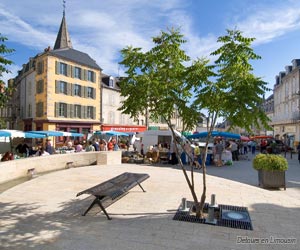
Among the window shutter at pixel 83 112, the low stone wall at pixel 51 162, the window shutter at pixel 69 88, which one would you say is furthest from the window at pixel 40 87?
the low stone wall at pixel 51 162

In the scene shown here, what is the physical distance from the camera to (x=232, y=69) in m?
4.49

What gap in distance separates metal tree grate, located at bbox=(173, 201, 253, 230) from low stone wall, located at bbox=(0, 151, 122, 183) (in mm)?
6060

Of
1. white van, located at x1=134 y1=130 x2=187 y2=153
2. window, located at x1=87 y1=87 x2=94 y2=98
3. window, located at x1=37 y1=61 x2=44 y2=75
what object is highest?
window, located at x1=37 y1=61 x2=44 y2=75

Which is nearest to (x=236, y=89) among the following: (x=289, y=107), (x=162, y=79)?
(x=162, y=79)

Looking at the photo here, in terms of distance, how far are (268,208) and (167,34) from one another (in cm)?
428

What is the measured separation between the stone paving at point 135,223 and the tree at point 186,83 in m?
0.95

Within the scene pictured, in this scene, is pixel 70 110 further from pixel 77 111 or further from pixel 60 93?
pixel 60 93

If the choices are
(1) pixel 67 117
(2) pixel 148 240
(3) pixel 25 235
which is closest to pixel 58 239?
(3) pixel 25 235

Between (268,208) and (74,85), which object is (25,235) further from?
(74,85)

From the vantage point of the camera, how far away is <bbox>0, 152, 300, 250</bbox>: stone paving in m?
3.96

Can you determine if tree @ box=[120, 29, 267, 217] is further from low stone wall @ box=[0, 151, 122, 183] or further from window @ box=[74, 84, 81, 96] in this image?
window @ box=[74, 84, 81, 96]

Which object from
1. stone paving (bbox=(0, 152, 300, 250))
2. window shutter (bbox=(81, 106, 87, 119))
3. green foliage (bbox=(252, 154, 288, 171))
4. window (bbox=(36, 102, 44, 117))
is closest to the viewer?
stone paving (bbox=(0, 152, 300, 250))

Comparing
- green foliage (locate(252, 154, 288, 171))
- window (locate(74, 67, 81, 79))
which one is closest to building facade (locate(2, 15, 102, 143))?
window (locate(74, 67, 81, 79))

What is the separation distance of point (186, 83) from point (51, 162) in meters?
8.08
